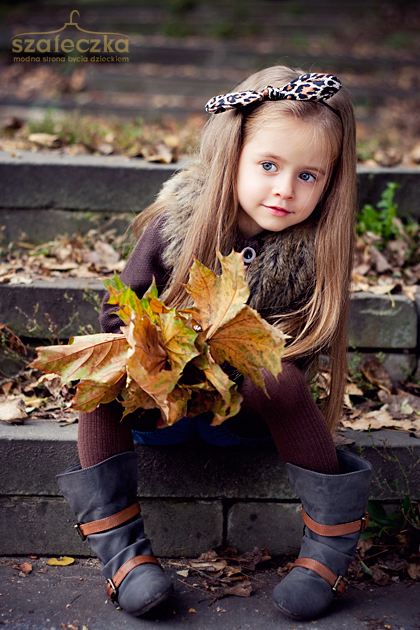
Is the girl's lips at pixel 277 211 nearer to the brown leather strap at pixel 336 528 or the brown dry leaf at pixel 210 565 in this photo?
the brown leather strap at pixel 336 528

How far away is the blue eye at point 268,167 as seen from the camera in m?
1.66

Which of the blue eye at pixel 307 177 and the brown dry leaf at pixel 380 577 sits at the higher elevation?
the blue eye at pixel 307 177

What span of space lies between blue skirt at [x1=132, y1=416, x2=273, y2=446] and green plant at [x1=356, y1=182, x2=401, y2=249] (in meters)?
1.36

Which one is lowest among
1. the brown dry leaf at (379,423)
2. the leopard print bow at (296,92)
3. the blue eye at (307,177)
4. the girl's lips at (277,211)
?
the brown dry leaf at (379,423)

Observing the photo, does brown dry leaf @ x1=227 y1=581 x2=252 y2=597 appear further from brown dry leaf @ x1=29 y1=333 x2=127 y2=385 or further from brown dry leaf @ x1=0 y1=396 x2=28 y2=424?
brown dry leaf @ x1=0 y1=396 x2=28 y2=424

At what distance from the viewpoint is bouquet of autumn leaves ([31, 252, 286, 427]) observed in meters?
1.30

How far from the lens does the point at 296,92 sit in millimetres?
1637

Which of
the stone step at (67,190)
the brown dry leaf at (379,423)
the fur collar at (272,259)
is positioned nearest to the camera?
the fur collar at (272,259)

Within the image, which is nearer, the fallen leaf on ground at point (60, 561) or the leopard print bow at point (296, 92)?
the leopard print bow at point (296, 92)

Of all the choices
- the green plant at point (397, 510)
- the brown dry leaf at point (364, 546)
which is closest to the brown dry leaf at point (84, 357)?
the green plant at point (397, 510)

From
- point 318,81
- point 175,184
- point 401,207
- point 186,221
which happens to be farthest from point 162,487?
point 401,207

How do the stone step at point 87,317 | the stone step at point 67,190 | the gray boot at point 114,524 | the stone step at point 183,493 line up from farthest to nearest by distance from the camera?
the stone step at point 67,190
the stone step at point 87,317
the stone step at point 183,493
the gray boot at point 114,524

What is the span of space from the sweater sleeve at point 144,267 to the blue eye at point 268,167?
39 cm

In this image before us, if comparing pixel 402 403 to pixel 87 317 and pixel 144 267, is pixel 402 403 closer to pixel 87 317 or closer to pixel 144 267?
pixel 144 267
